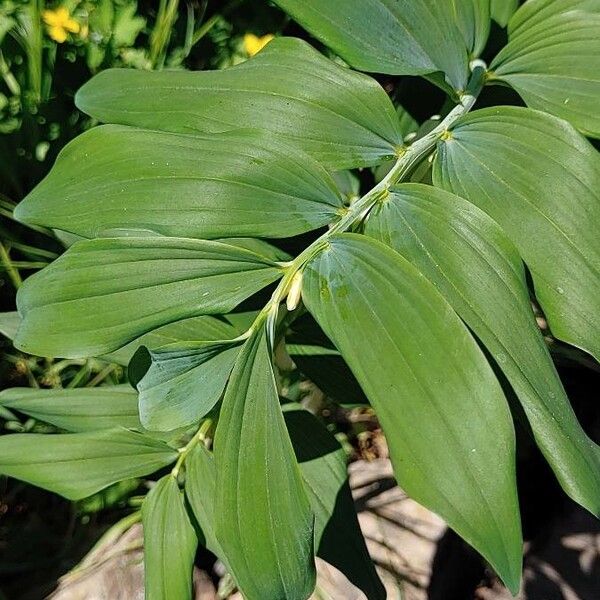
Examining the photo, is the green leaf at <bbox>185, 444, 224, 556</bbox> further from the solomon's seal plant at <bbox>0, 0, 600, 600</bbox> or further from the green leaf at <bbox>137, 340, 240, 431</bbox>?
the green leaf at <bbox>137, 340, 240, 431</bbox>

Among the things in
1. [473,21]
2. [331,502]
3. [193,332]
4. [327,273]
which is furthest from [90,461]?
[473,21]

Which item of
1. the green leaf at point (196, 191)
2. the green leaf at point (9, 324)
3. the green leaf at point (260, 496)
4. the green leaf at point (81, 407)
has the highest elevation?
the green leaf at point (196, 191)

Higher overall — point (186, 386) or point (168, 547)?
point (186, 386)

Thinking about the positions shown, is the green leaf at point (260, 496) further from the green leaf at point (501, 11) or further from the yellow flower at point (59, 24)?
the yellow flower at point (59, 24)

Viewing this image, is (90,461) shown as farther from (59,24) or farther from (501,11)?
(59,24)

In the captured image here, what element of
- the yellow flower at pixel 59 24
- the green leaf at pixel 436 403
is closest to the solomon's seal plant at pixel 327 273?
the green leaf at pixel 436 403

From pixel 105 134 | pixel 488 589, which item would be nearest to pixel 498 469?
pixel 105 134
